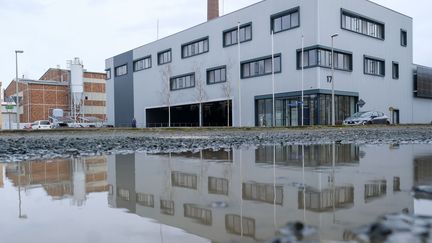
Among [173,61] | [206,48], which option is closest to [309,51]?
[206,48]

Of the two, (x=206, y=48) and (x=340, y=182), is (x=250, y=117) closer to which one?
(x=206, y=48)

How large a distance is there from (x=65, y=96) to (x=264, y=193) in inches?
3237

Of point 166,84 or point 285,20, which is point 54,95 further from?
point 285,20

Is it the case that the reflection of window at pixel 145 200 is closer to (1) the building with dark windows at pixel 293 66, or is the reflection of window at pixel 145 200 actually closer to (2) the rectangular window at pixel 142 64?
(1) the building with dark windows at pixel 293 66

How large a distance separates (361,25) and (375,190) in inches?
1623

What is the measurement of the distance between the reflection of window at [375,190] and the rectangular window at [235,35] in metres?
38.3

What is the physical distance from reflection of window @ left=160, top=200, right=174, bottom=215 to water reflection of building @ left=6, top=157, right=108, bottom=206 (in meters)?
0.65

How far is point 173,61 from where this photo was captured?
168ft

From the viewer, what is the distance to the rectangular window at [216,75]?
43656mm

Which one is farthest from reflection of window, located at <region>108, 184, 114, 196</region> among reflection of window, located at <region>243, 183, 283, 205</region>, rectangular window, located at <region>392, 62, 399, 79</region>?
rectangular window, located at <region>392, 62, 399, 79</region>

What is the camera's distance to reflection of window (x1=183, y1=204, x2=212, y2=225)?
225 cm

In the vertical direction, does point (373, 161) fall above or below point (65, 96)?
below

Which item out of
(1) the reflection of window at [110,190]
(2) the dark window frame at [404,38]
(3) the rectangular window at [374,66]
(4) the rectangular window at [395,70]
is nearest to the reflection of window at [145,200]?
(1) the reflection of window at [110,190]

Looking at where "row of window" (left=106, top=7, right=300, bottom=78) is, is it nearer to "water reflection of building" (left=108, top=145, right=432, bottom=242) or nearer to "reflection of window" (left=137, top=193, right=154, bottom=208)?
"water reflection of building" (left=108, top=145, right=432, bottom=242)
